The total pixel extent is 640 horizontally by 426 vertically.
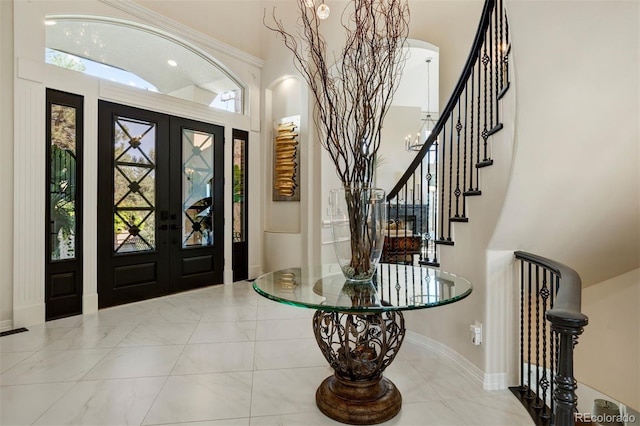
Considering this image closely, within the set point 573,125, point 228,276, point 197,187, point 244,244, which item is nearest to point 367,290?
point 573,125

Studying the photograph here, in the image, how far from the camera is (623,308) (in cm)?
303

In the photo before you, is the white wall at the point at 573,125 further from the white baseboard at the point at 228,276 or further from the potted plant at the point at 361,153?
the white baseboard at the point at 228,276

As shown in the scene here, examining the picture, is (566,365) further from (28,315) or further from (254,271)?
(254,271)

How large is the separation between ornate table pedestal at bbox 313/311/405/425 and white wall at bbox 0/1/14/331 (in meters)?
3.08

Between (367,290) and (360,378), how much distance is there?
0.52m

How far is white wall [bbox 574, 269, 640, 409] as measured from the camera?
2939mm

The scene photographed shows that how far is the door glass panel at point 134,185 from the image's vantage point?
3992 mm

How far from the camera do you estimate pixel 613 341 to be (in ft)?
10.1

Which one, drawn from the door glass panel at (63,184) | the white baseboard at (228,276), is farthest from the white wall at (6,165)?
the white baseboard at (228,276)

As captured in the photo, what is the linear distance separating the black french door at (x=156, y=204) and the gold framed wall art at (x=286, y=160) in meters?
0.87

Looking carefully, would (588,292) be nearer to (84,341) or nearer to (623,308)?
(623,308)

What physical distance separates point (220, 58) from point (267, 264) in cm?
310

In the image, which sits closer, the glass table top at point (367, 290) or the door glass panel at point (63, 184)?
the glass table top at point (367, 290)

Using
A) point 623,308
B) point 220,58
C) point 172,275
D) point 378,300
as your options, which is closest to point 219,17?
point 220,58
